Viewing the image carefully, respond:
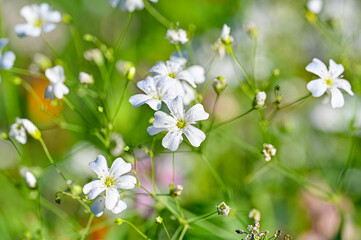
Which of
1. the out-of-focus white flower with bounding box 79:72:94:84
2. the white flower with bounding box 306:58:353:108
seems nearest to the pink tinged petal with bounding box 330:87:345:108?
the white flower with bounding box 306:58:353:108

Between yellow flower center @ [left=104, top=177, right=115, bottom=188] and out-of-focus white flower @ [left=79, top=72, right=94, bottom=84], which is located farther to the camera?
out-of-focus white flower @ [left=79, top=72, right=94, bottom=84]

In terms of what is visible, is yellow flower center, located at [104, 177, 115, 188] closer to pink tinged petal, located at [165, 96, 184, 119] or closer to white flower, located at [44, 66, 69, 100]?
pink tinged petal, located at [165, 96, 184, 119]

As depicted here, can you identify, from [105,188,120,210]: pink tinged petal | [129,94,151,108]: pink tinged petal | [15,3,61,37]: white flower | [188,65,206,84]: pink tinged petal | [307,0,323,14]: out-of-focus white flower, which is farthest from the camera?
[307,0,323,14]: out-of-focus white flower

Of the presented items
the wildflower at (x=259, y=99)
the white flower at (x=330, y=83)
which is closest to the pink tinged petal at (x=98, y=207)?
the wildflower at (x=259, y=99)

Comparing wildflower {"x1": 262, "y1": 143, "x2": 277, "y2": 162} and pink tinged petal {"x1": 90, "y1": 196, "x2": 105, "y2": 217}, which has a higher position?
wildflower {"x1": 262, "y1": 143, "x2": 277, "y2": 162}

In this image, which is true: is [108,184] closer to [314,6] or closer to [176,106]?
[176,106]

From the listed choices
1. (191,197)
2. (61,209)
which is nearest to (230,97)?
(191,197)

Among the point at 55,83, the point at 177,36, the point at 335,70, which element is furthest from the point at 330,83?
the point at 55,83
